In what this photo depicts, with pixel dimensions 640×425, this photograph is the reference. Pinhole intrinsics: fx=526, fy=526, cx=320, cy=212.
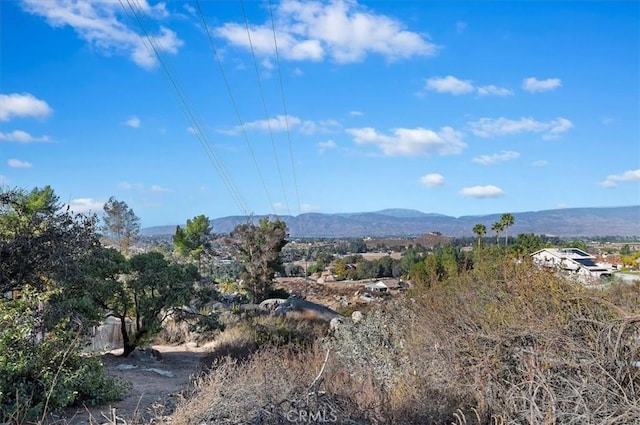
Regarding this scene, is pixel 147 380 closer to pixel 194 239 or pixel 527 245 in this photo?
pixel 527 245

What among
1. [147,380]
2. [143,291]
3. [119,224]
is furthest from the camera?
[119,224]

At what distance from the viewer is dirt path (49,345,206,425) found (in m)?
6.42

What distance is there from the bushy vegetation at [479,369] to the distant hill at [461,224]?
32.9 metres

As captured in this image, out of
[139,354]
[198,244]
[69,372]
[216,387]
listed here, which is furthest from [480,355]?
[198,244]

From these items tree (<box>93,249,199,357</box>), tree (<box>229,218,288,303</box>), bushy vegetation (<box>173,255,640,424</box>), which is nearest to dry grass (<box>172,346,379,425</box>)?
bushy vegetation (<box>173,255,640,424</box>)

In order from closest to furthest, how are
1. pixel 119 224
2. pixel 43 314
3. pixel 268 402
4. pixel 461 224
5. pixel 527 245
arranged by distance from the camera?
1. pixel 268 402
2. pixel 43 314
3. pixel 527 245
4. pixel 119 224
5. pixel 461 224

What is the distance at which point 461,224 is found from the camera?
250 ft

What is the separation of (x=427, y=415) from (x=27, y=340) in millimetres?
4863

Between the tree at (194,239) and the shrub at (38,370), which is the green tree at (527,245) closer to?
the shrub at (38,370)

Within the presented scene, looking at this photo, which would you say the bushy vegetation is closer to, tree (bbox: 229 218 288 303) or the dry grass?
the dry grass

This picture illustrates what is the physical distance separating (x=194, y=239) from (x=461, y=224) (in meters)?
56.4

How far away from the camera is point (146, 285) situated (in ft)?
36.7

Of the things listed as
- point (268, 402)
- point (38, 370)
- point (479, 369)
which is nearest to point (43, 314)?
point (38, 370)

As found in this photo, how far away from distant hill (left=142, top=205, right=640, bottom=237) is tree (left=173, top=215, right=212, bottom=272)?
45.5ft
